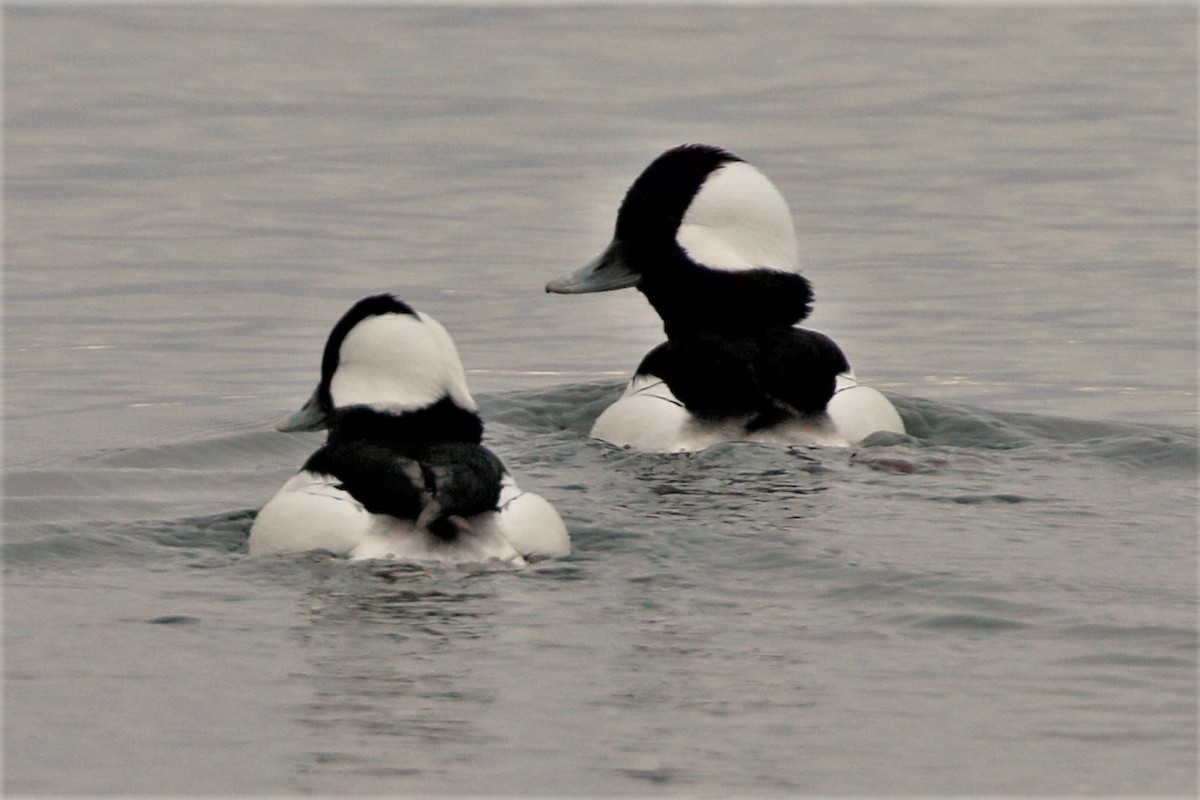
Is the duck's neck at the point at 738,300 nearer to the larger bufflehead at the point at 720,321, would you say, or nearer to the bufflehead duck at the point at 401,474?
the larger bufflehead at the point at 720,321

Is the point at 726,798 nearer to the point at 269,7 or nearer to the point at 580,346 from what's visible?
the point at 580,346

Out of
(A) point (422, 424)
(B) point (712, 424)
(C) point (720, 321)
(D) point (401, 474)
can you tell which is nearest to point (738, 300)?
(C) point (720, 321)

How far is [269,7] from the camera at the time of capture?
2738 cm

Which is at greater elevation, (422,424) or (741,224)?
(741,224)

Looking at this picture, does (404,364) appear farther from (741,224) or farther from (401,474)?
(741,224)

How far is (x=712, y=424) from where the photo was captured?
9961mm

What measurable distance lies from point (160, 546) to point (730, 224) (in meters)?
3.36

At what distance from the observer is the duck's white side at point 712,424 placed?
993cm

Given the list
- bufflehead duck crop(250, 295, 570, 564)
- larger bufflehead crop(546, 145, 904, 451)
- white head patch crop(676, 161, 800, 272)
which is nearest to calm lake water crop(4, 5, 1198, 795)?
bufflehead duck crop(250, 295, 570, 564)

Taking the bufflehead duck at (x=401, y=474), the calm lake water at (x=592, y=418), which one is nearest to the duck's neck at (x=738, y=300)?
the calm lake water at (x=592, y=418)

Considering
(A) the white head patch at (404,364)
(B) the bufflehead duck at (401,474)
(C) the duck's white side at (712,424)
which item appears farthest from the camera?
(C) the duck's white side at (712,424)

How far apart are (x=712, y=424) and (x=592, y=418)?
5.13 feet

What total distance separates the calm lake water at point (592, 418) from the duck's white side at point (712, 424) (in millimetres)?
142

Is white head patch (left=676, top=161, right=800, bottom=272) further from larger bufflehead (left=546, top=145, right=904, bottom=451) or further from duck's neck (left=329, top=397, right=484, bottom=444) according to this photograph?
duck's neck (left=329, top=397, right=484, bottom=444)
